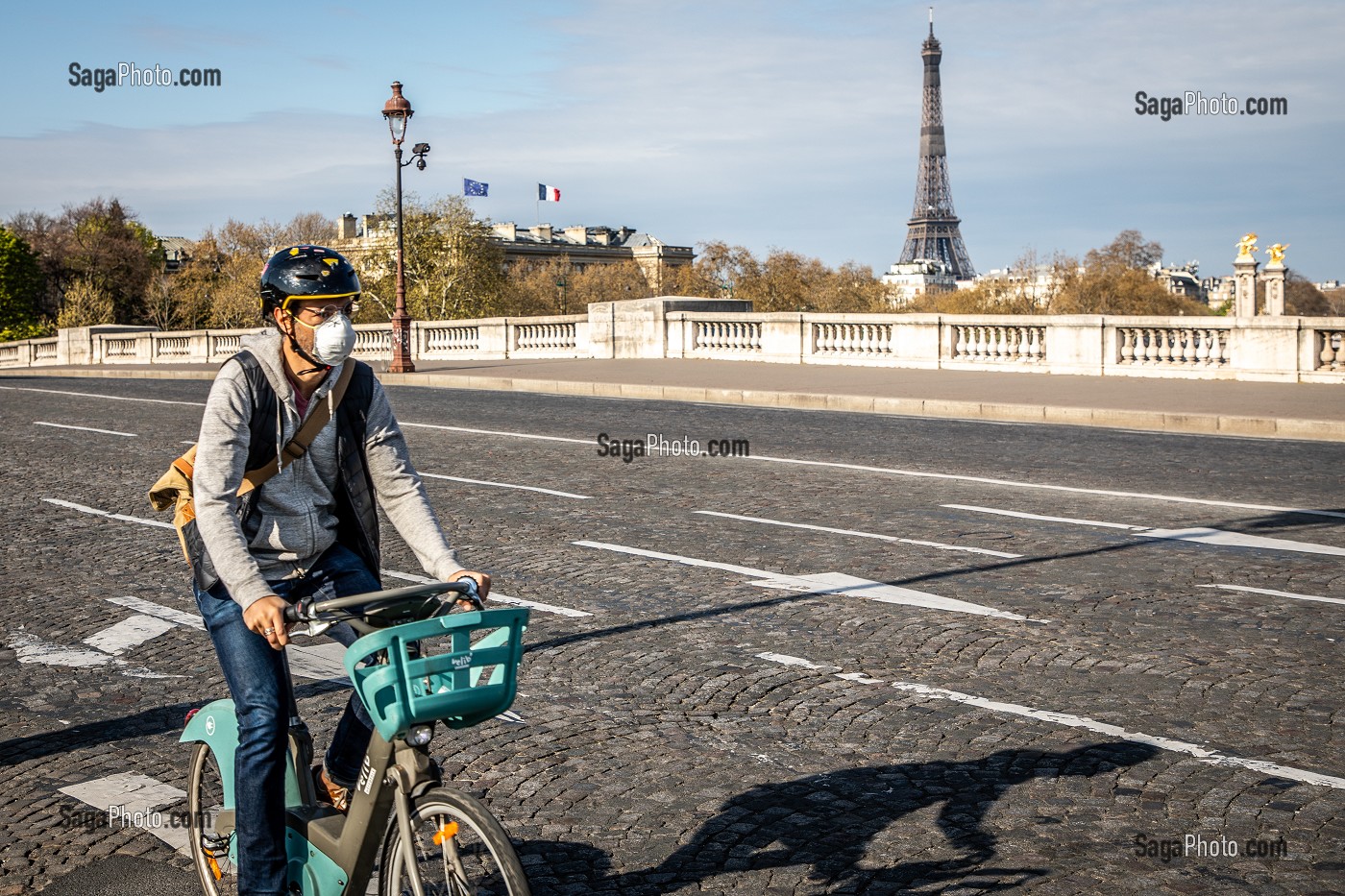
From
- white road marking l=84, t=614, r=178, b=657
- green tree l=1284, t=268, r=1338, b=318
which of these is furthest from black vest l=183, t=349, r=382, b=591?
green tree l=1284, t=268, r=1338, b=318

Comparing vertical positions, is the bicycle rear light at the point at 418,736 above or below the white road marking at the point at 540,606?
above

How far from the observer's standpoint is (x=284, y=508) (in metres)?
3.61

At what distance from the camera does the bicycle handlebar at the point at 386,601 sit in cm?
311

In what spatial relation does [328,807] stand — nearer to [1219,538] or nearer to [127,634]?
[127,634]

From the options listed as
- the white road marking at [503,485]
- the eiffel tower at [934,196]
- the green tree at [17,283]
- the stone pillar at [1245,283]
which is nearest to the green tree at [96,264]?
the green tree at [17,283]

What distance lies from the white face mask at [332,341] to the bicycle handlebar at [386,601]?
600mm

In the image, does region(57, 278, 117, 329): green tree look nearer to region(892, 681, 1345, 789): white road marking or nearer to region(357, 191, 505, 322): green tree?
region(357, 191, 505, 322): green tree

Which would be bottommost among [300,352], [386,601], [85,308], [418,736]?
[418,736]

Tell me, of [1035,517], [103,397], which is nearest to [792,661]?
[1035,517]

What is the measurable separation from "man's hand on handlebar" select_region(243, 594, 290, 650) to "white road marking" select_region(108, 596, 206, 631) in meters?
4.26

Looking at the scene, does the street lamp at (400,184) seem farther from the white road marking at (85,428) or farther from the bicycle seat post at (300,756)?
the bicycle seat post at (300,756)

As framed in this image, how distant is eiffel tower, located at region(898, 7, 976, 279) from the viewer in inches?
6875

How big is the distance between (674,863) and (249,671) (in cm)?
145

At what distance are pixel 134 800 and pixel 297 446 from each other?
1.92 m
